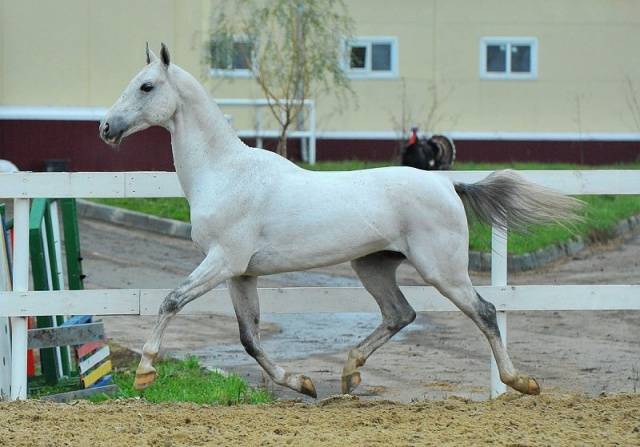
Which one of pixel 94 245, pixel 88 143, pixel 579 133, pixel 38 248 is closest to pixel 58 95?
pixel 88 143

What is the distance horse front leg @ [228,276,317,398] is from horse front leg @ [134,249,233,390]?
1.43ft

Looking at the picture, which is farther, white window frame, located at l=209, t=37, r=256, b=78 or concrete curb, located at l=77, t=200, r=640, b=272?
white window frame, located at l=209, t=37, r=256, b=78

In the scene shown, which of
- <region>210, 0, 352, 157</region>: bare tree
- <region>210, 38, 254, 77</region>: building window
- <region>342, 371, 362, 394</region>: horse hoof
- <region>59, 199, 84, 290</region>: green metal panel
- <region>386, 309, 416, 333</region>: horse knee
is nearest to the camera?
<region>342, 371, 362, 394</region>: horse hoof

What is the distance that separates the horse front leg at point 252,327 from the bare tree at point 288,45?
468 inches

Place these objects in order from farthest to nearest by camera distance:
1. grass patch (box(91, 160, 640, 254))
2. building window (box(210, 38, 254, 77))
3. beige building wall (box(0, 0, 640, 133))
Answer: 1. beige building wall (box(0, 0, 640, 133))
2. building window (box(210, 38, 254, 77))
3. grass patch (box(91, 160, 640, 254))

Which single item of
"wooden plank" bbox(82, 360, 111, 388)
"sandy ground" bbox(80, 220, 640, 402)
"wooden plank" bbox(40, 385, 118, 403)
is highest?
"wooden plank" bbox(82, 360, 111, 388)

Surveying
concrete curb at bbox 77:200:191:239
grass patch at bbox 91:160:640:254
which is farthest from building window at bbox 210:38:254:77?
concrete curb at bbox 77:200:191:239

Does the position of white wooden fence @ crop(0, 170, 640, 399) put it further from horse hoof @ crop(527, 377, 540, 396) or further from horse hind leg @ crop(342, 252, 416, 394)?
horse hoof @ crop(527, 377, 540, 396)

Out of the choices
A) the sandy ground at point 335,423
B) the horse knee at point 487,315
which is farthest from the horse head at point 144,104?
the horse knee at point 487,315

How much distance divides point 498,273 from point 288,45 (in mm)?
13222

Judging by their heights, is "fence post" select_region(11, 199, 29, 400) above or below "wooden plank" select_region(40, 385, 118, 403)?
above

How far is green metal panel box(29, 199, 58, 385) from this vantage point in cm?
854

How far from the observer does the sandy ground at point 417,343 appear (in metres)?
9.09

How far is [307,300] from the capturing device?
323 inches
